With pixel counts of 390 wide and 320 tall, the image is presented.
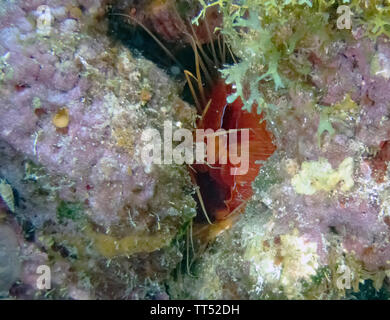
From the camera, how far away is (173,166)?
242cm

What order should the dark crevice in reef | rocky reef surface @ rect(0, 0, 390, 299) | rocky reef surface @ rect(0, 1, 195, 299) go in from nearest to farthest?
rocky reef surface @ rect(0, 0, 390, 299), rocky reef surface @ rect(0, 1, 195, 299), the dark crevice in reef

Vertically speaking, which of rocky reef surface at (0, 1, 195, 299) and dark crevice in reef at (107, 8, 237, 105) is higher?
dark crevice in reef at (107, 8, 237, 105)

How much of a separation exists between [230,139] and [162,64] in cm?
101

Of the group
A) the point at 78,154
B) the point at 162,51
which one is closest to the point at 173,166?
the point at 78,154

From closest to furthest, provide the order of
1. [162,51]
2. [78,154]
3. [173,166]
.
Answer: [78,154] → [173,166] → [162,51]

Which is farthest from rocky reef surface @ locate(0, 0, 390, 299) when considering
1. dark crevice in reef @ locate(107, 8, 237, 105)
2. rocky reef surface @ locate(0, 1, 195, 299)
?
dark crevice in reef @ locate(107, 8, 237, 105)

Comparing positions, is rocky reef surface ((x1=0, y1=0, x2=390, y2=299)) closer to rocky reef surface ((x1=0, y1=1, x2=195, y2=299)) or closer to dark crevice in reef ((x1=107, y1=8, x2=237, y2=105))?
rocky reef surface ((x1=0, y1=1, x2=195, y2=299))

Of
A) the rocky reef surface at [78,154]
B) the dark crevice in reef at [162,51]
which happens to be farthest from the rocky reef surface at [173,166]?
the dark crevice in reef at [162,51]

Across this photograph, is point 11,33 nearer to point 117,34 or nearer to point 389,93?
point 117,34

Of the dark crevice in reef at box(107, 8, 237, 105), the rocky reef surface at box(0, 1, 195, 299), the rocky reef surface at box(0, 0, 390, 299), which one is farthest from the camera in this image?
the dark crevice in reef at box(107, 8, 237, 105)

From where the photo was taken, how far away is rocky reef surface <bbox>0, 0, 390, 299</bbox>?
189 cm

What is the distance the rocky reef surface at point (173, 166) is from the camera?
74.4 inches

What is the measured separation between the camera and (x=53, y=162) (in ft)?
7.34

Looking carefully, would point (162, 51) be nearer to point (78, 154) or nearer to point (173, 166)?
point (173, 166)
